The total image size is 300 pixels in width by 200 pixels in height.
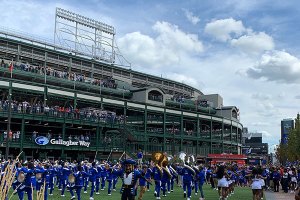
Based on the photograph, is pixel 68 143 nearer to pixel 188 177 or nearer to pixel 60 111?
pixel 60 111

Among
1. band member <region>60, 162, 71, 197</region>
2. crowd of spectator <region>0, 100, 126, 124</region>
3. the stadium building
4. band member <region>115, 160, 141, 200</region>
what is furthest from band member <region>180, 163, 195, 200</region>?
crowd of spectator <region>0, 100, 126, 124</region>

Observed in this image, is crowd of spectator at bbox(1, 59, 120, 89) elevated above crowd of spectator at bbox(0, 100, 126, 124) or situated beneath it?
elevated above

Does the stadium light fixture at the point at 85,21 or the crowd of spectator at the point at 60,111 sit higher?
the stadium light fixture at the point at 85,21

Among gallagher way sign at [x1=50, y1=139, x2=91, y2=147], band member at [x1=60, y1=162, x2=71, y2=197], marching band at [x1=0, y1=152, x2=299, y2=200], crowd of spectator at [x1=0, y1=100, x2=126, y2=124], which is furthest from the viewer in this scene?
gallagher way sign at [x1=50, y1=139, x2=91, y2=147]

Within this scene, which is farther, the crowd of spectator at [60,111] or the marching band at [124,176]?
the crowd of spectator at [60,111]

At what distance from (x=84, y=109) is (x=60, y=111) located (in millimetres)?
5918

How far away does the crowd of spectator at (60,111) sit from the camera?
46.7 meters

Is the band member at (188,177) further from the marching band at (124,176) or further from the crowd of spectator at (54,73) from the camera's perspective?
the crowd of spectator at (54,73)

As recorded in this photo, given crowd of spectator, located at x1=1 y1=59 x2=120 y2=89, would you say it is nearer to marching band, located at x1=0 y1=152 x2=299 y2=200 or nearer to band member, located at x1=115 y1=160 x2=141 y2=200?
marching band, located at x1=0 y1=152 x2=299 y2=200

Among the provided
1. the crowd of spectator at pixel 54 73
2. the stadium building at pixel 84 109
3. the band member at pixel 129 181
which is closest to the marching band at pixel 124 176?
the band member at pixel 129 181

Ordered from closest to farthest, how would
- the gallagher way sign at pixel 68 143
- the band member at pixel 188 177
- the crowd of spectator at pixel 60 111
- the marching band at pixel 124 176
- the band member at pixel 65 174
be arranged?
the marching band at pixel 124 176
the band member at pixel 188 177
the band member at pixel 65 174
the crowd of spectator at pixel 60 111
the gallagher way sign at pixel 68 143

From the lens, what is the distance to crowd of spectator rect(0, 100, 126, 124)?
153 feet

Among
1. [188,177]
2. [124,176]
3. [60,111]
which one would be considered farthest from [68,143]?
[124,176]

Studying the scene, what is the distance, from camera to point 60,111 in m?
51.2
